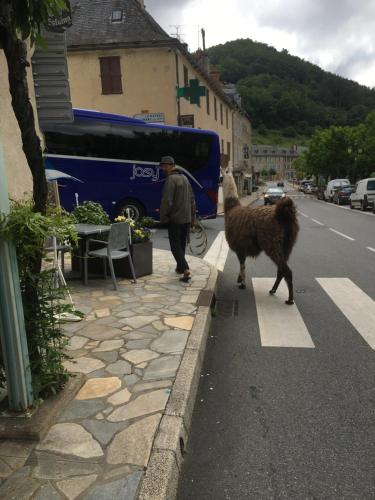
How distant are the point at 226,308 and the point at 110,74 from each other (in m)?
19.7

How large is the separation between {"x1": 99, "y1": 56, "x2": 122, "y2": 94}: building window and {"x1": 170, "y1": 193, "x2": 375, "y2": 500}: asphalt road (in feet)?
62.9

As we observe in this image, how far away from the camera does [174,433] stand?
270 centimetres

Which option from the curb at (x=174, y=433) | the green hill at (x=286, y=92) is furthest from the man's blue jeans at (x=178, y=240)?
the green hill at (x=286, y=92)

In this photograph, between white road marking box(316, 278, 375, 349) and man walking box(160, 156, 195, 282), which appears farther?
man walking box(160, 156, 195, 282)

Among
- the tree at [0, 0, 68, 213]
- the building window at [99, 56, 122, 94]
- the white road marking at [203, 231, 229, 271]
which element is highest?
the building window at [99, 56, 122, 94]

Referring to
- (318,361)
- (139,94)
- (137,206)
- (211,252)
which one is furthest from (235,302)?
(139,94)

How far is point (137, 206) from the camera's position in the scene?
47.2 ft

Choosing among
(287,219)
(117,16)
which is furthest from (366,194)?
(287,219)

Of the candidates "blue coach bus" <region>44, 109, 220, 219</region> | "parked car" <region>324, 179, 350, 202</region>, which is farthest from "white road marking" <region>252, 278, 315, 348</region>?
"parked car" <region>324, 179, 350, 202</region>

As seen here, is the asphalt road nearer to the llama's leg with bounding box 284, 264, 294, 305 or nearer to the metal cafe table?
the llama's leg with bounding box 284, 264, 294, 305

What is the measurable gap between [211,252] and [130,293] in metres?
4.75

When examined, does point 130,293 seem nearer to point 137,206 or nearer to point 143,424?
point 143,424

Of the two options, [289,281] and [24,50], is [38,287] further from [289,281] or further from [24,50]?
[289,281]

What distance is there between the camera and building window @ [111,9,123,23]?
2232cm
